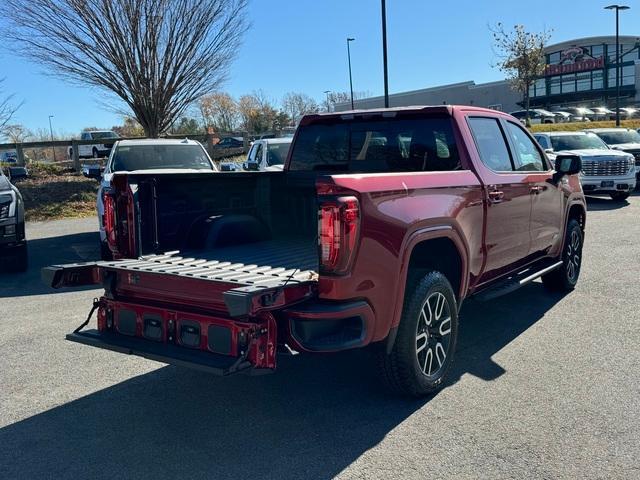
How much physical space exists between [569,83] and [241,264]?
71896mm

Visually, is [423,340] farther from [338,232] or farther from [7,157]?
[7,157]

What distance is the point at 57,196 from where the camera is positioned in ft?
57.7

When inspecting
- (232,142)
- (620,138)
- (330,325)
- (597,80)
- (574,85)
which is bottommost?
(330,325)

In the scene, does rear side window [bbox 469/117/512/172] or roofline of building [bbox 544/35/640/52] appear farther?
roofline of building [bbox 544/35/640/52]

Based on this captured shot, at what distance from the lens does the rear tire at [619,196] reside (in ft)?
52.2

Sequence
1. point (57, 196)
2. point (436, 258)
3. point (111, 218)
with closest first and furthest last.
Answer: point (111, 218)
point (436, 258)
point (57, 196)

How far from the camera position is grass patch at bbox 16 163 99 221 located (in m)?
16.4

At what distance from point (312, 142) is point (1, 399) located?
3.31 metres

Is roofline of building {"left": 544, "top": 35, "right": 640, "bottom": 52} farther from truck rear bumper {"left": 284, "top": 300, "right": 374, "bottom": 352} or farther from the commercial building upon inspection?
truck rear bumper {"left": 284, "top": 300, "right": 374, "bottom": 352}

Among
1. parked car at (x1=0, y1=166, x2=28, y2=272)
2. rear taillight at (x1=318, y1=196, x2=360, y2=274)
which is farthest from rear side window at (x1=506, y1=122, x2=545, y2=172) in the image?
parked car at (x1=0, y1=166, x2=28, y2=272)

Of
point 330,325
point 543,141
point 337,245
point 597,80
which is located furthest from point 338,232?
point 597,80

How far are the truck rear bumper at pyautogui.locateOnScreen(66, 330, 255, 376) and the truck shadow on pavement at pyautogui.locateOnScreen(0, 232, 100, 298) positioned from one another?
A: 3.99 meters

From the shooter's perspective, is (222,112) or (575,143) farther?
(222,112)

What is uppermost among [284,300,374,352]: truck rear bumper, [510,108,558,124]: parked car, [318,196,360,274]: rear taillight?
[510,108,558,124]: parked car
